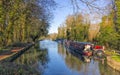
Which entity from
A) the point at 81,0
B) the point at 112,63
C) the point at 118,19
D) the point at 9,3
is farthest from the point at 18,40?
the point at 81,0

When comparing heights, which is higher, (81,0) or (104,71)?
(81,0)

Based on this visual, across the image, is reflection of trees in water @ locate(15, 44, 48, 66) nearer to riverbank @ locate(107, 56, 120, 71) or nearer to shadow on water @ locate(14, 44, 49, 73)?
shadow on water @ locate(14, 44, 49, 73)

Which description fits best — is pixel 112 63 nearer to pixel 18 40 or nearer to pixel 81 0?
pixel 81 0

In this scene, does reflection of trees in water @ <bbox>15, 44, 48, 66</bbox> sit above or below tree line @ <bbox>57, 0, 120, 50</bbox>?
below

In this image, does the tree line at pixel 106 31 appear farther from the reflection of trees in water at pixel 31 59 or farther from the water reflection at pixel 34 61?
the reflection of trees in water at pixel 31 59

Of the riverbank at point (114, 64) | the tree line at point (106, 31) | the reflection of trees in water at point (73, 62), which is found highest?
the tree line at point (106, 31)

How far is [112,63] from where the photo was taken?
2988 cm

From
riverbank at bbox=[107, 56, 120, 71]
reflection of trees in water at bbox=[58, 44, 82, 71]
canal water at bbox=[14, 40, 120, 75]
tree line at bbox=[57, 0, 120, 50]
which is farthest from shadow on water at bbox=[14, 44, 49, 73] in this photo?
riverbank at bbox=[107, 56, 120, 71]

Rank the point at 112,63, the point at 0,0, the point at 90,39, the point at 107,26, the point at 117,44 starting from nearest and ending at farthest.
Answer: the point at 0,0 < the point at 112,63 < the point at 117,44 < the point at 107,26 < the point at 90,39

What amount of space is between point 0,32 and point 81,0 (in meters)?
30.6

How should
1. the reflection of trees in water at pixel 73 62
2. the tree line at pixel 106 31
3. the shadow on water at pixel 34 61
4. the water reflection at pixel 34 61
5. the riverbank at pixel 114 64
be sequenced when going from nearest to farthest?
1. the riverbank at pixel 114 64
2. the shadow on water at pixel 34 61
3. the water reflection at pixel 34 61
4. the reflection of trees in water at pixel 73 62
5. the tree line at pixel 106 31

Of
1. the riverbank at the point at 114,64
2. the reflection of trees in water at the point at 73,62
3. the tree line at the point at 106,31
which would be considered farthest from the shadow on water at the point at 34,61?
the riverbank at the point at 114,64

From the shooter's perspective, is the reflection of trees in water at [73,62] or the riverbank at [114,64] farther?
the reflection of trees in water at [73,62]

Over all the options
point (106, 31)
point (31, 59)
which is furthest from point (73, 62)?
point (106, 31)
